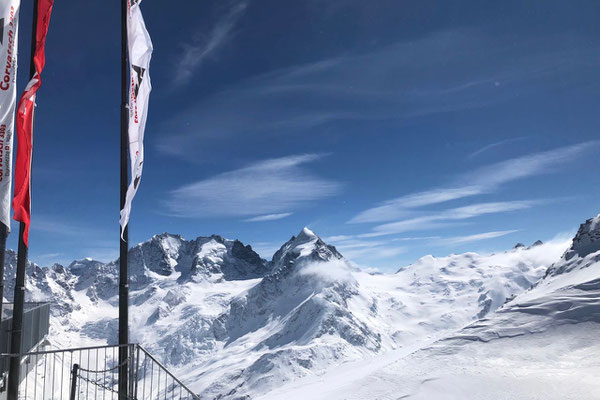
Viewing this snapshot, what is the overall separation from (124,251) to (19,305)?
3.66 meters

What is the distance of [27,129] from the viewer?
35.2 ft

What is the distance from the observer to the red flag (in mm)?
10539

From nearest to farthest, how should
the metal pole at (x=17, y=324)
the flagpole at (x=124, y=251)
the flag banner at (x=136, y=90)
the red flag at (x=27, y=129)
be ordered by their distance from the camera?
the flagpole at (x=124, y=251) → the flag banner at (x=136, y=90) → the metal pole at (x=17, y=324) → the red flag at (x=27, y=129)

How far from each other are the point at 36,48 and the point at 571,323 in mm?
41238

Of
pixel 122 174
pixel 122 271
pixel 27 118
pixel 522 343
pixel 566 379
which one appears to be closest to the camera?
pixel 122 271

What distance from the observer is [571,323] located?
3722cm

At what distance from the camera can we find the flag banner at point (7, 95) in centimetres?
1012

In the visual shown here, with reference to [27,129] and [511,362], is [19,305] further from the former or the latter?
[511,362]

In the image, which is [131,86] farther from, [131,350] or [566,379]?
[566,379]

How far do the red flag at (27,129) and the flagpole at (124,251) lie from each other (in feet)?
7.50

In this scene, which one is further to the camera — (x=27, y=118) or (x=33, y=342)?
(x=33, y=342)

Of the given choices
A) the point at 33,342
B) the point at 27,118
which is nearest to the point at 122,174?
the point at 27,118

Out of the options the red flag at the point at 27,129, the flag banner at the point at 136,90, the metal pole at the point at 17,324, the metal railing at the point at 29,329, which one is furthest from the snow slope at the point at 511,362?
the red flag at the point at 27,129

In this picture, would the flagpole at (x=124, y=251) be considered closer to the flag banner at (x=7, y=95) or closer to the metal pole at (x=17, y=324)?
the flag banner at (x=7, y=95)
